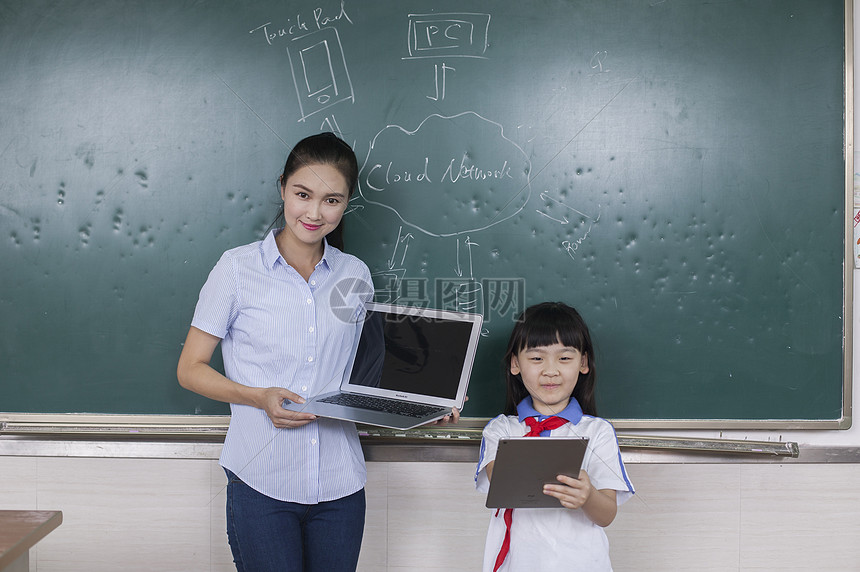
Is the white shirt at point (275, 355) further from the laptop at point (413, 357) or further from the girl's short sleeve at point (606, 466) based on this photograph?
the girl's short sleeve at point (606, 466)

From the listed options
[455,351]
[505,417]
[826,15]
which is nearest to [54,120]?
[455,351]

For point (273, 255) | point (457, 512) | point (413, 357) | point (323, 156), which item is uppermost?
point (323, 156)

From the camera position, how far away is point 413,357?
5.09ft

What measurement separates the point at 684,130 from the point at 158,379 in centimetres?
170


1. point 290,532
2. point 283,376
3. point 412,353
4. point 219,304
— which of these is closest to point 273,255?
point 219,304

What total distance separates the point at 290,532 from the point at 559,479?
61cm

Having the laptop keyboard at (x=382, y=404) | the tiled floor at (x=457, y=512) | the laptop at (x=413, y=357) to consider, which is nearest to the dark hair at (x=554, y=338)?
the laptop at (x=413, y=357)

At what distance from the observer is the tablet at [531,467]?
1185 millimetres

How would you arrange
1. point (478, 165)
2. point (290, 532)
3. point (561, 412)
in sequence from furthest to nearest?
point (478, 165)
point (561, 412)
point (290, 532)

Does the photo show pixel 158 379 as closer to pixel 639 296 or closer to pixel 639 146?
pixel 639 296

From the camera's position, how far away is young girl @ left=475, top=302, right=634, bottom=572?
1.36 metres

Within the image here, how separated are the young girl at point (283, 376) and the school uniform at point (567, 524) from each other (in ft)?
1.14

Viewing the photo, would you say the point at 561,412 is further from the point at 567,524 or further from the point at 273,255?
the point at 273,255

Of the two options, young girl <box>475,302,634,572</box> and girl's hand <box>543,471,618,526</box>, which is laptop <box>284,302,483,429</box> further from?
girl's hand <box>543,471,618,526</box>
